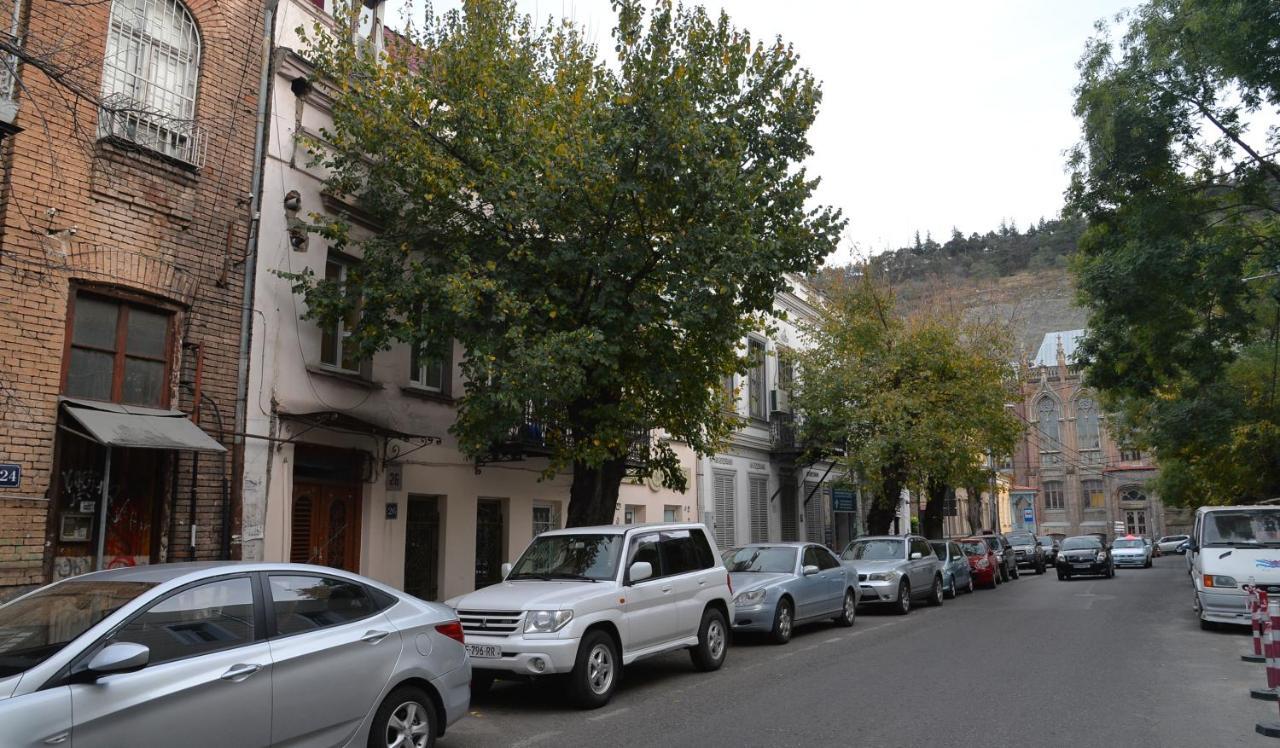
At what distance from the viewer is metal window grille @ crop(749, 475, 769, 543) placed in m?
26.4

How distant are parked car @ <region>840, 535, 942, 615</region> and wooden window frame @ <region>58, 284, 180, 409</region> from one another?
12941mm

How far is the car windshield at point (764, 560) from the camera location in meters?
14.2

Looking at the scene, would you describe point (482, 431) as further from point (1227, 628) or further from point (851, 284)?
point (851, 284)

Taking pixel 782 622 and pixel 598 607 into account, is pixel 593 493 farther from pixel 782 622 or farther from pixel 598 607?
pixel 598 607

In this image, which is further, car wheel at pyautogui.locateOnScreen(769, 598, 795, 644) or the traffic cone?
car wheel at pyautogui.locateOnScreen(769, 598, 795, 644)

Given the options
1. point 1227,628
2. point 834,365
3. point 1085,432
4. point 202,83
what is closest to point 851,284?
point 834,365

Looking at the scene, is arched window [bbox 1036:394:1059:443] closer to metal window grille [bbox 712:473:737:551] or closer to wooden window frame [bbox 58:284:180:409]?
metal window grille [bbox 712:473:737:551]

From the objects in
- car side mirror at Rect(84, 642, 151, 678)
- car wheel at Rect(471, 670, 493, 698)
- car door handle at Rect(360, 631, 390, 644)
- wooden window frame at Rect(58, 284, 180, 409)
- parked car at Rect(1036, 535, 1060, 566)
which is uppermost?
wooden window frame at Rect(58, 284, 180, 409)

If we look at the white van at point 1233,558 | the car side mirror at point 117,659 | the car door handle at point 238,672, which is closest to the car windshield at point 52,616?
the car side mirror at point 117,659

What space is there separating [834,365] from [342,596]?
2144 cm

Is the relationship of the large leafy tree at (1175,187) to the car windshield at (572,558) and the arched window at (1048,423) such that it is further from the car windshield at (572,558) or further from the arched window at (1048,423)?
the arched window at (1048,423)

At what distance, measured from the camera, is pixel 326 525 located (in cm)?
1321

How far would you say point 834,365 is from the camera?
26.0 metres

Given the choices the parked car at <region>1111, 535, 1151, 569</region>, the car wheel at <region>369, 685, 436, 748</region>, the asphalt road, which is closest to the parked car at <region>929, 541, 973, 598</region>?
the asphalt road
